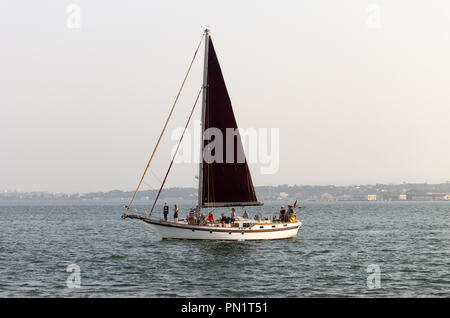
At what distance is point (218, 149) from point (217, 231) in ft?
22.5

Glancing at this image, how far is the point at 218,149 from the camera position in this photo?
157ft

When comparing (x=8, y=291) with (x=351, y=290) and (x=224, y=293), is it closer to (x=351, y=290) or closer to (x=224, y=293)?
(x=224, y=293)

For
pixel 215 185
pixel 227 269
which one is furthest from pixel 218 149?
pixel 227 269

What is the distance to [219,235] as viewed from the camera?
Result: 46.3 metres

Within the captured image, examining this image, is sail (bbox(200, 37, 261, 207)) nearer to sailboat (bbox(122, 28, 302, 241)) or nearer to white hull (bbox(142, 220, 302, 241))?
sailboat (bbox(122, 28, 302, 241))

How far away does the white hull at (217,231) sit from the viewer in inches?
1821

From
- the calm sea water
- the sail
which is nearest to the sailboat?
the sail

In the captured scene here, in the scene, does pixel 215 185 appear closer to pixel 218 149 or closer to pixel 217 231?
pixel 218 149

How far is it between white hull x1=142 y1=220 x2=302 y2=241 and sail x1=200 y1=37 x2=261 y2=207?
7.45 feet

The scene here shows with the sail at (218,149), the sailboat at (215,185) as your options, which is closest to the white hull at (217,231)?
the sailboat at (215,185)

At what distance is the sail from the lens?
155 feet
